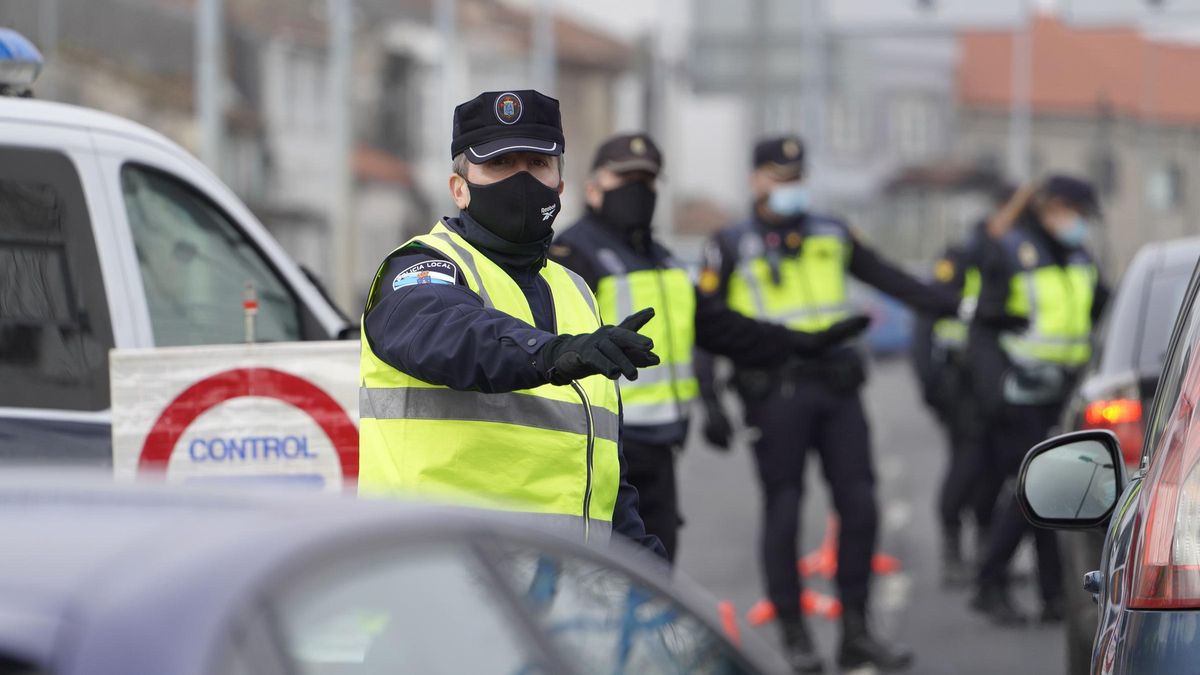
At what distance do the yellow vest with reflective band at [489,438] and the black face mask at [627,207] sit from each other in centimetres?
246

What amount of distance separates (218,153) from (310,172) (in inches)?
1249

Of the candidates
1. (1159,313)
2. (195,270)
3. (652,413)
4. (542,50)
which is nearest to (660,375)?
(652,413)

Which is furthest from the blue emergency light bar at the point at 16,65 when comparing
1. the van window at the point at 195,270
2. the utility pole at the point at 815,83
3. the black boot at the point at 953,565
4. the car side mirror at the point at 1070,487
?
the utility pole at the point at 815,83

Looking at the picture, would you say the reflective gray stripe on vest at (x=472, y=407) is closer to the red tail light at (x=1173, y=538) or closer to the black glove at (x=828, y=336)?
the red tail light at (x=1173, y=538)

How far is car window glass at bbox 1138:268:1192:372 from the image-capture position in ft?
23.2

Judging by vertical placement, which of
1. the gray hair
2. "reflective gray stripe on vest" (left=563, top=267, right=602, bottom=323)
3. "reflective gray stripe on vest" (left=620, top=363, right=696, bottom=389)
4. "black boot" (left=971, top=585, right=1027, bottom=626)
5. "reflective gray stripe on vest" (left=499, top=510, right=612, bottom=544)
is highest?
the gray hair

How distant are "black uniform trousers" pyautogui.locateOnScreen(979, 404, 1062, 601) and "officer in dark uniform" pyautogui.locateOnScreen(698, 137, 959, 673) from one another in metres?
0.86

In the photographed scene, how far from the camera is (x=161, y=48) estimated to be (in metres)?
47.0

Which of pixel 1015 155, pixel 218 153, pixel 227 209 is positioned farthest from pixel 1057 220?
pixel 1015 155

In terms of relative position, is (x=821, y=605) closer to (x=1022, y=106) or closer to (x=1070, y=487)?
(x=1070, y=487)

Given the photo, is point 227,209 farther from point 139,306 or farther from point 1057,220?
point 1057,220

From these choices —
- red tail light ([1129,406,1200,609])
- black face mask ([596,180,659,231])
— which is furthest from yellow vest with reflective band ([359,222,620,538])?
black face mask ([596,180,659,231])

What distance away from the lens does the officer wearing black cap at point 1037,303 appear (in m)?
9.37

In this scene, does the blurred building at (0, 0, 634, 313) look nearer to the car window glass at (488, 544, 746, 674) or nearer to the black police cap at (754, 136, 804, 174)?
the black police cap at (754, 136, 804, 174)
